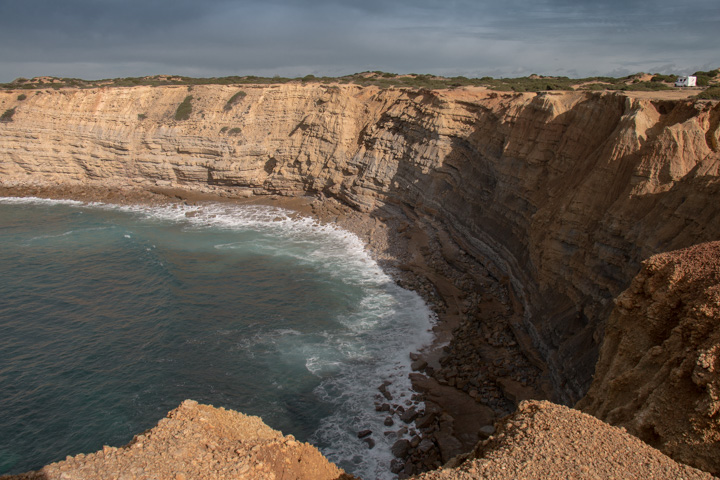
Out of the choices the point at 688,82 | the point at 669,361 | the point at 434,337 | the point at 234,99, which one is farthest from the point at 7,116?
the point at 688,82

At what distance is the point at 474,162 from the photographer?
27.9 m

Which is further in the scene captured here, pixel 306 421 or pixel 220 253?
pixel 220 253

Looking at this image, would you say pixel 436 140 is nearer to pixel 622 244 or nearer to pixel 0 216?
pixel 622 244

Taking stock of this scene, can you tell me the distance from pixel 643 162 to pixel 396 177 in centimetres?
2059

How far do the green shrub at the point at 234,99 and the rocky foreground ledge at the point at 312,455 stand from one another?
127 feet

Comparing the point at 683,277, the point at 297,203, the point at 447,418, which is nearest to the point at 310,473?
the point at 683,277

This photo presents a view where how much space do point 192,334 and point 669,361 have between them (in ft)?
59.9

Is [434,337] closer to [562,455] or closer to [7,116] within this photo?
[562,455]

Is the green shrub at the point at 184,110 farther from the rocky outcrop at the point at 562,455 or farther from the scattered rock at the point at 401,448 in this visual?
the rocky outcrop at the point at 562,455

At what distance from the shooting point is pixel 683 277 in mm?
8445

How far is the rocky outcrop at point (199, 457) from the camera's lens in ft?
23.7

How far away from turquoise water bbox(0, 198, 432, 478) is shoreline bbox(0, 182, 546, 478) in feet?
2.41

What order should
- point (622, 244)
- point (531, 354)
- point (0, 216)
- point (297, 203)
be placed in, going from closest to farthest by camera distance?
point (622, 244), point (531, 354), point (0, 216), point (297, 203)

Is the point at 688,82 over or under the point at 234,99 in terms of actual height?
over
